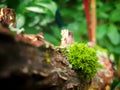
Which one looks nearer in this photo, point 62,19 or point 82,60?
point 82,60

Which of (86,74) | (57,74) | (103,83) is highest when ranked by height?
(57,74)

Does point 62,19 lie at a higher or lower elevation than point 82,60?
lower

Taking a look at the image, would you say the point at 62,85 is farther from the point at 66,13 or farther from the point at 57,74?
the point at 66,13

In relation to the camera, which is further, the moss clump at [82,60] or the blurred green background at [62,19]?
the blurred green background at [62,19]

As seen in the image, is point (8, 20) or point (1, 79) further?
point (8, 20)

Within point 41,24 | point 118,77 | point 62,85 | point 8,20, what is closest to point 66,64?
point 62,85
